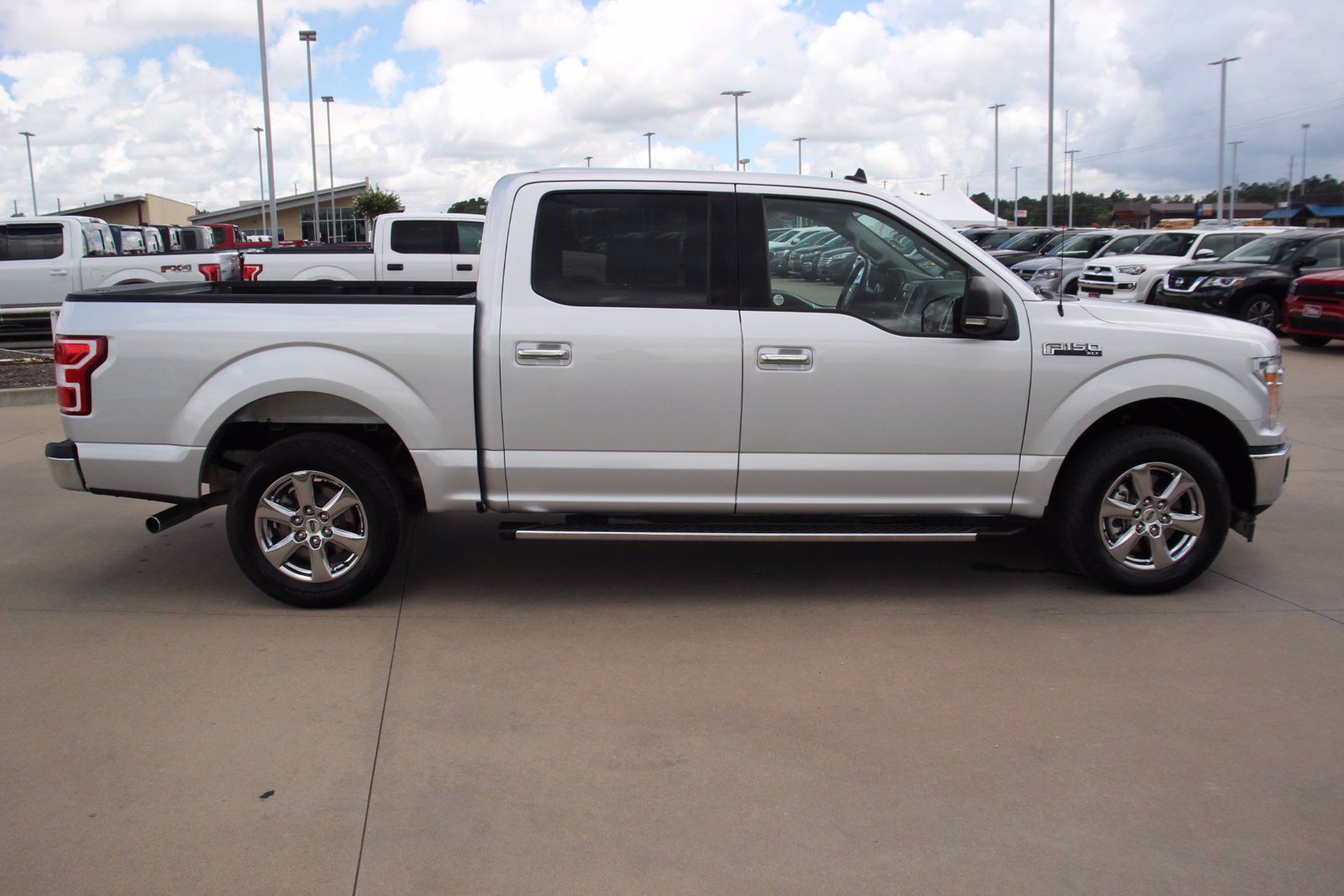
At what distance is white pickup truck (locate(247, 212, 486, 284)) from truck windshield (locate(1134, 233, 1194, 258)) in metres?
13.5

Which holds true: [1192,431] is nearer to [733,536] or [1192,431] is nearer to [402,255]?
[733,536]

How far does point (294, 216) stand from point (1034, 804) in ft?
252

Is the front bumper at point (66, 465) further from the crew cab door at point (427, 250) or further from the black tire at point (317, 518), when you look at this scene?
the crew cab door at point (427, 250)

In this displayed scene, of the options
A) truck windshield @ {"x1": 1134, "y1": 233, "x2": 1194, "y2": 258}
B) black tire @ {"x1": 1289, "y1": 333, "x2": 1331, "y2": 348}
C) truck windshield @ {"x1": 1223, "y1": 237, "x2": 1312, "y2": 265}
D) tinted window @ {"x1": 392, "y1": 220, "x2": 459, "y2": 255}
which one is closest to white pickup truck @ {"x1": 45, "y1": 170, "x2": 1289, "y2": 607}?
tinted window @ {"x1": 392, "y1": 220, "x2": 459, "y2": 255}

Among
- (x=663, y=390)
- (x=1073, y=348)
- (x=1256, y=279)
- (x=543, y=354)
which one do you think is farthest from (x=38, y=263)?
(x=1256, y=279)

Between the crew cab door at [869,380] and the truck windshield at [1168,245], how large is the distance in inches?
702

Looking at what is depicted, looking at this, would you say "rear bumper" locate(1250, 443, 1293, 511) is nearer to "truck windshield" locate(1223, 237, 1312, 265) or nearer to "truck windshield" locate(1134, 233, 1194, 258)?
"truck windshield" locate(1223, 237, 1312, 265)

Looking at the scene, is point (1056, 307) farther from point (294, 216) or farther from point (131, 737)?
point (294, 216)

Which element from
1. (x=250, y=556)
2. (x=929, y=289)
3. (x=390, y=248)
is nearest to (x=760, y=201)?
(x=929, y=289)

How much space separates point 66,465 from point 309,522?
115 cm

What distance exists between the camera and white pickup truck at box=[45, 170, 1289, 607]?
16.5 ft

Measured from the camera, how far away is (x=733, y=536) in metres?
5.06

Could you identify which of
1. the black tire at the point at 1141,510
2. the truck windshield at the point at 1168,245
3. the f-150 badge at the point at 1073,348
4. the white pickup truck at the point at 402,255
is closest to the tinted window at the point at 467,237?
the white pickup truck at the point at 402,255

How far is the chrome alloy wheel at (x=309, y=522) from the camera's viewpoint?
517 cm
